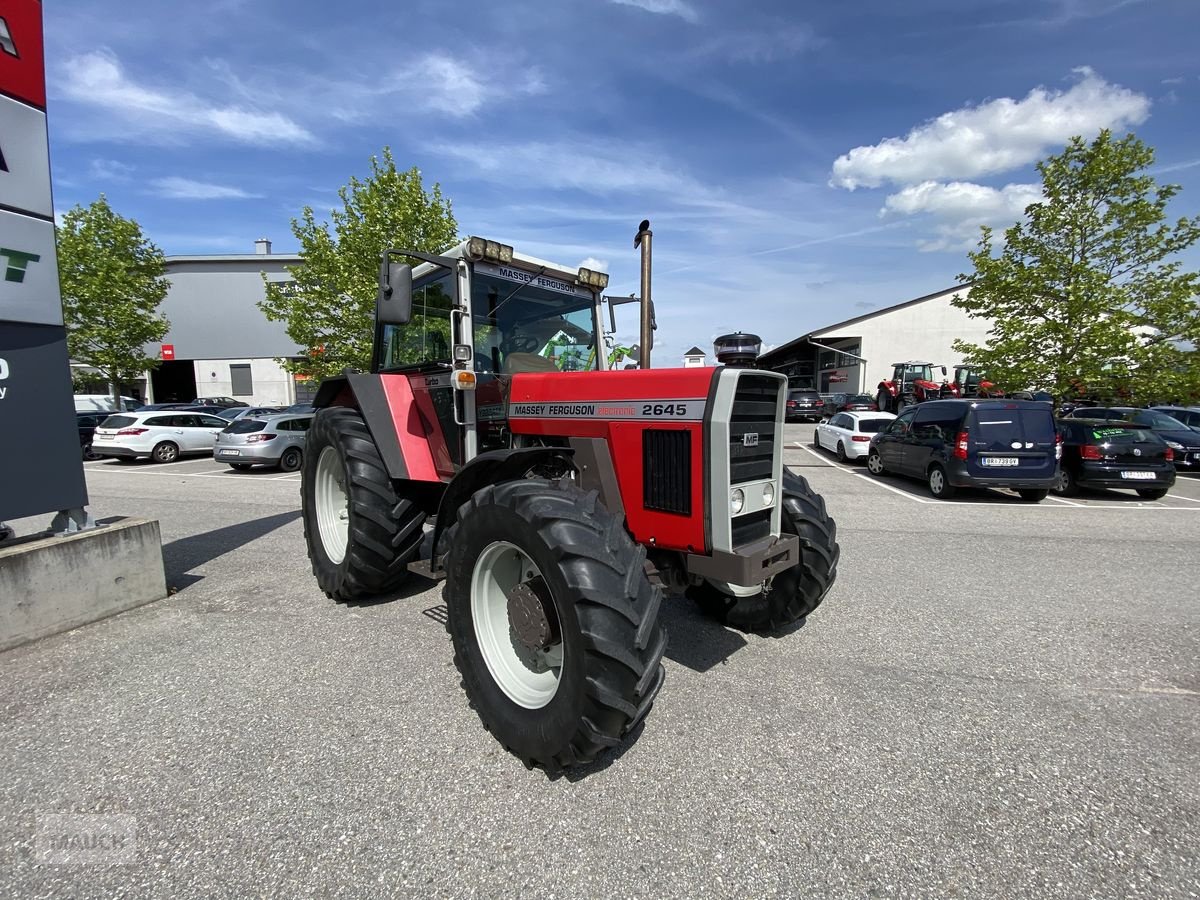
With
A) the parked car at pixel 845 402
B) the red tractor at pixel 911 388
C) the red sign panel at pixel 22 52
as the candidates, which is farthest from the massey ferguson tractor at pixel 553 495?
the parked car at pixel 845 402

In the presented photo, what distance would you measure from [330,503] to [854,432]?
12477 mm

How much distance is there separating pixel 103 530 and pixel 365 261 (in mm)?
15376

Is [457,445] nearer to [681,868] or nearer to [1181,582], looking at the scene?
[681,868]

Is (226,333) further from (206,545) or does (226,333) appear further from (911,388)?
(911,388)

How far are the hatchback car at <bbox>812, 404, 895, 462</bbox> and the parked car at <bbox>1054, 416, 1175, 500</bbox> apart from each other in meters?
3.65

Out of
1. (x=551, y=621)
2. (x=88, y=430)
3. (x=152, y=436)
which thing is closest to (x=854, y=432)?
(x=551, y=621)

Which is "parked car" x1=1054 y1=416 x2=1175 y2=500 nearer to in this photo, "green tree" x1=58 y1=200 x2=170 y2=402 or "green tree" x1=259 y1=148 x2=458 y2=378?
"green tree" x1=259 y1=148 x2=458 y2=378

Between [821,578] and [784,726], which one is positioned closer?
[784,726]

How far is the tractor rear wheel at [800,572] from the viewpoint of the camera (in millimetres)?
3178

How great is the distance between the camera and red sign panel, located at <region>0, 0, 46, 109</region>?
358 cm

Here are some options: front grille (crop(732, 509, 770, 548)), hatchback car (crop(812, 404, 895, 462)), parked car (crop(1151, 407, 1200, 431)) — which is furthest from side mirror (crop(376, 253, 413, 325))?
parked car (crop(1151, 407, 1200, 431))

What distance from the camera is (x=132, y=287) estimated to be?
2231 centimetres

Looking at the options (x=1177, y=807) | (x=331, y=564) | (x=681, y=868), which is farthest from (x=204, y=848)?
(x=1177, y=807)

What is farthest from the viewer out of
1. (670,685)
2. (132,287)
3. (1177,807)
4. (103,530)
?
(132,287)
